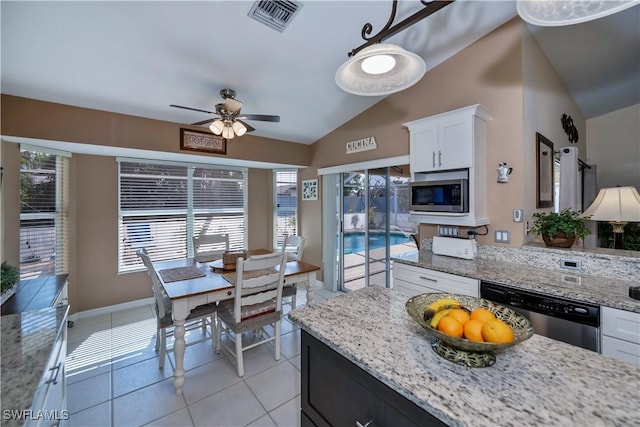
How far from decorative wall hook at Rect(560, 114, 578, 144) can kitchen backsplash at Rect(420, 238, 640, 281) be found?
1995mm

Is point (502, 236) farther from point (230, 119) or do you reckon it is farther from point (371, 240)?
point (230, 119)

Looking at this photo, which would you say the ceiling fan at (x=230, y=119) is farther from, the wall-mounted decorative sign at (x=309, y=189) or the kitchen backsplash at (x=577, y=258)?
the kitchen backsplash at (x=577, y=258)

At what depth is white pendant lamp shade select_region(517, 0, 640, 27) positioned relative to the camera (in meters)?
0.92

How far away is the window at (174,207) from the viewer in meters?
3.70

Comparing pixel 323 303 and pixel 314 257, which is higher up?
pixel 323 303

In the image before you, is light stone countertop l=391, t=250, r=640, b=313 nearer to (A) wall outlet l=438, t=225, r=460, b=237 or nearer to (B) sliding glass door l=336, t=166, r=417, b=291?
(A) wall outlet l=438, t=225, r=460, b=237

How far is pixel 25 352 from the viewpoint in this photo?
1.04 metres

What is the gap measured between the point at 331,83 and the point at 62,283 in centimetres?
316

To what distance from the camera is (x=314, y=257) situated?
14.9ft

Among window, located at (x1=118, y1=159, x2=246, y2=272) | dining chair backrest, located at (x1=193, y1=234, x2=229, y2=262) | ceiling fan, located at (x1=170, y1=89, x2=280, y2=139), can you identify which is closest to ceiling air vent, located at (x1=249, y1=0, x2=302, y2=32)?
ceiling fan, located at (x1=170, y1=89, x2=280, y2=139)

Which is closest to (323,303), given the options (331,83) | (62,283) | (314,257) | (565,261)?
(565,261)

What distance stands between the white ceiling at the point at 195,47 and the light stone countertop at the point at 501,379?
226 cm

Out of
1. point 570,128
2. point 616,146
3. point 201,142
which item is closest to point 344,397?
point 201,142

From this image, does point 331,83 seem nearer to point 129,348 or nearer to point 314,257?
point 314,257
